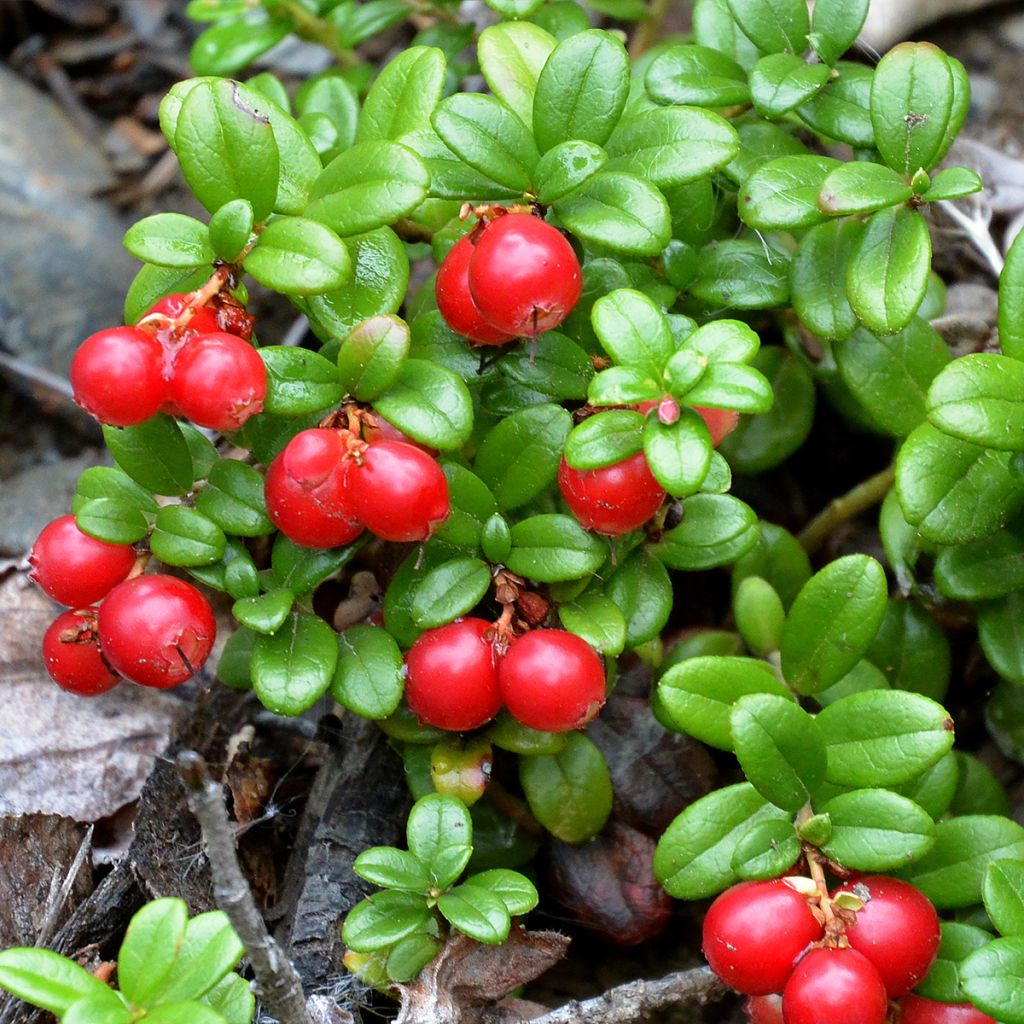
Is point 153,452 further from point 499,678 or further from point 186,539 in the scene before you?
point 499,678

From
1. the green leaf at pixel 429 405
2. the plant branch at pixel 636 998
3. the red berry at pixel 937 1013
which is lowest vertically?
the plant branch at pixel 636 998

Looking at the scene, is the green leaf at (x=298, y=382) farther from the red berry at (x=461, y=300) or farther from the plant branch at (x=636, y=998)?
the plant branch at (x=636, y=998)

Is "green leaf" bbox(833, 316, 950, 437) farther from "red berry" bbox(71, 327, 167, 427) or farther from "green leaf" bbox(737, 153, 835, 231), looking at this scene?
"red berry" bbox(71, 327, 167, 427)

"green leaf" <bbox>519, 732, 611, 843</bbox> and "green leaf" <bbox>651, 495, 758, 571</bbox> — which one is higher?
"green leaf" <bbox>651, 495, 758, 571</bbox>

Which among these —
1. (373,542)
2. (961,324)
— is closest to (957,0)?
(961,324)

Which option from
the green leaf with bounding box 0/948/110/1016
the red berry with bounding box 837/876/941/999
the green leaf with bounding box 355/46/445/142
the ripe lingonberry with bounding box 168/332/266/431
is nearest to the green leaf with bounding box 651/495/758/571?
the red berry with bounding box 837/876/941/999

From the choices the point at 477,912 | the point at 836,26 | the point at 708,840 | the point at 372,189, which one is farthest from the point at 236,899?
the point at 836,26

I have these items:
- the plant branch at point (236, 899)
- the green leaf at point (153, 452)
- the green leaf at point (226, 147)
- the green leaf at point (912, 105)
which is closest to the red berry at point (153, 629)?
the green leaf at point (153, 452)
